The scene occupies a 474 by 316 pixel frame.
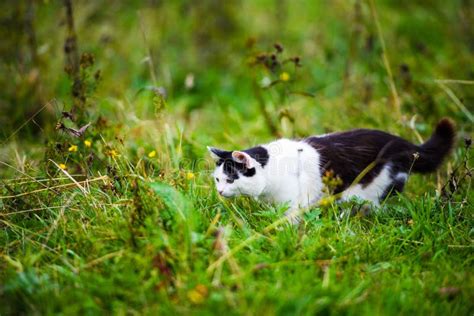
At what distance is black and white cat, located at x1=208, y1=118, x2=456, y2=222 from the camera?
3191mm

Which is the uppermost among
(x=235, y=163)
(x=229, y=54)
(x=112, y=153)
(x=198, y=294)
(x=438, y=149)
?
(x=229, y=54)

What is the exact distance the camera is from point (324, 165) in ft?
11.0

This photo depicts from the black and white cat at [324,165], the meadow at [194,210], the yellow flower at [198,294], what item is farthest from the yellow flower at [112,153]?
the yellow flower at [198,294]

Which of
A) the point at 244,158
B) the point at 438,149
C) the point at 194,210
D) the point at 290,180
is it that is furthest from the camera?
the point at 438,149

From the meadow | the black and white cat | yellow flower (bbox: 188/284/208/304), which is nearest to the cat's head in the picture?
the black and white cat

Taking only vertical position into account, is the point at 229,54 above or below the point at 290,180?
above

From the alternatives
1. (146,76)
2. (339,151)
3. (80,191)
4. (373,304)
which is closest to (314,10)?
(146,76)

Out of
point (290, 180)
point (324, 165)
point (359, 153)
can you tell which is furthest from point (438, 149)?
point (290, 180)

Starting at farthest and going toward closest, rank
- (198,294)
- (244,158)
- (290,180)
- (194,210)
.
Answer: (290,180) → (244,158) → (194,210) → (198,294)

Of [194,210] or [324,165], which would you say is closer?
[194,210]

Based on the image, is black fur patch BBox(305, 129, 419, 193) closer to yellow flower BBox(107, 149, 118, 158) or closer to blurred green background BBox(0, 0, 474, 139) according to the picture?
blurred green background BBox(0, 0, 474, 139)

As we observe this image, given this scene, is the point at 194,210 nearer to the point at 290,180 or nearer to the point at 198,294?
the point at 198,294

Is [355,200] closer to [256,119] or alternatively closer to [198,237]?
[198,237]

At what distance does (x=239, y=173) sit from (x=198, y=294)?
1.11 metres
